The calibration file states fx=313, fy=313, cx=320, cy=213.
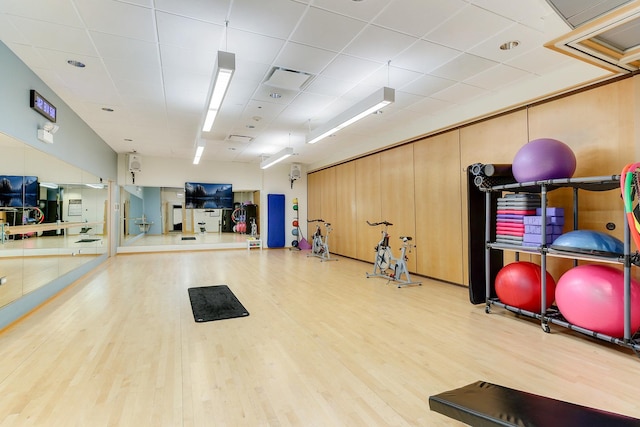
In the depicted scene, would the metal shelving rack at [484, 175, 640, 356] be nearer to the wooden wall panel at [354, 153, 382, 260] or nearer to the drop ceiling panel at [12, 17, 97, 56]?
the wooden wall panel at [354, 153, 382, 260]

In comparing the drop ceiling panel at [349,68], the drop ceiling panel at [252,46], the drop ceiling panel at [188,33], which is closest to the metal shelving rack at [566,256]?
the drop ceiling panel at [349,68]

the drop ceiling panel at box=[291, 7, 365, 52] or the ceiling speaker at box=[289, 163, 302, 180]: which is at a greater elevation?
the drop ceiling panel at box=[291, 7, 365, 52]

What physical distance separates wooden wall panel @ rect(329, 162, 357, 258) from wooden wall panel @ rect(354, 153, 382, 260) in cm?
22

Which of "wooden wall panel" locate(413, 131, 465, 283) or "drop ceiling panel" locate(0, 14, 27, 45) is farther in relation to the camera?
"wooden wall panel" locate(413, 131, 465, 283)

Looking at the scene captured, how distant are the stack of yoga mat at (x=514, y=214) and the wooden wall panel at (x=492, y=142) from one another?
0.44 m

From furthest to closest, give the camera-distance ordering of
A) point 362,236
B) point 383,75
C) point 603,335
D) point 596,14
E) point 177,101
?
point 362,236 < point 177,101 < point 383,75 < point 603,335 < point 596,14

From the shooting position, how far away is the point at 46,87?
4.61m

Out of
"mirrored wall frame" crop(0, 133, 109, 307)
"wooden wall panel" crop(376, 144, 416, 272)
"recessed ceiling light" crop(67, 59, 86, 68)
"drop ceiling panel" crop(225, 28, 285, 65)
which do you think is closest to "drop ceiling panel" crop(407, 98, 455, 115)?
"wooden wall panel" crop(376, 144, 416, 272)

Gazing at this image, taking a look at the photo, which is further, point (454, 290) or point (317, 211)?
point (317, 211)

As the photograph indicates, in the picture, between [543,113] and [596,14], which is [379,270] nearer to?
[543,113]

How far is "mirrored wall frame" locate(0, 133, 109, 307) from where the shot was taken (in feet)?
11.7

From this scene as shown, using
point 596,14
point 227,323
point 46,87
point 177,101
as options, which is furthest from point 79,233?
point 596,14

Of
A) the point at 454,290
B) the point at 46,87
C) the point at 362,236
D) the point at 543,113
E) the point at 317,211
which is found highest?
the point at 46,87

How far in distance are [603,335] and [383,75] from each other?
12.5 feet
